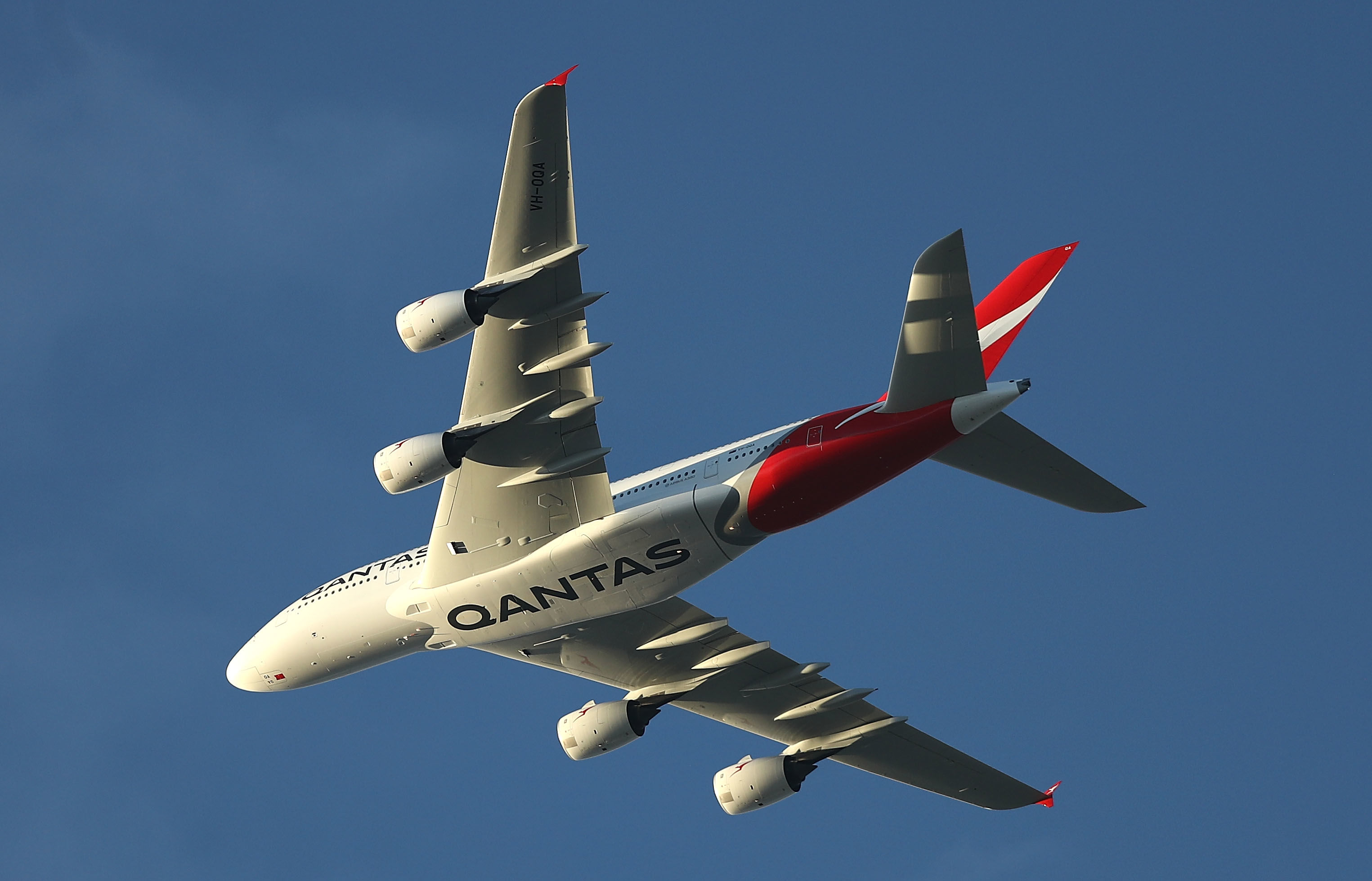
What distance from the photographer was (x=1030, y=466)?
27984 millimetres

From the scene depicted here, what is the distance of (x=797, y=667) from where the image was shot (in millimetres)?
34281

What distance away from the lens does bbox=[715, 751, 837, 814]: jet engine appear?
34.8 metres

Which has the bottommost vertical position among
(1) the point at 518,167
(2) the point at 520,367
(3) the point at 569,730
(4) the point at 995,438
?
(3) the point at 569,730

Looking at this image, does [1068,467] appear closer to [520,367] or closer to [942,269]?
[942,269]

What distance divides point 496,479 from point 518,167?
689cm

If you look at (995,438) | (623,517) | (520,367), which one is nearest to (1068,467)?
(995,438)

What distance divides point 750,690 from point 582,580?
21.7 feet

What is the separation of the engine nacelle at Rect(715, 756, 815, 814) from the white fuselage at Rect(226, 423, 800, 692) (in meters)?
6.50

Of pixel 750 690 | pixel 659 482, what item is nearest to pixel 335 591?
pixel 659 482

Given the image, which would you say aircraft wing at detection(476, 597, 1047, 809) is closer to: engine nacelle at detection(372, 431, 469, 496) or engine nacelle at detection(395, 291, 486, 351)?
engine nacelle at detection(372, 431, 469, 496)

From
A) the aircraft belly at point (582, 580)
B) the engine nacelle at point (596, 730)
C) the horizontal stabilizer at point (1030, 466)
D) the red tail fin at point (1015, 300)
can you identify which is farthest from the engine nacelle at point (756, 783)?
the red tail fin at point (1015, 300)

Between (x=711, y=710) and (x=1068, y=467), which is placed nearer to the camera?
(x=1068, y=467)

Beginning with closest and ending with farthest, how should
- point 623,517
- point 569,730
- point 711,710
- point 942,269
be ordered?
1. point 942,269
2. point 623,517
3. point 569,730
4. point 711,710

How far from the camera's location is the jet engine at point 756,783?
34.8 meters
